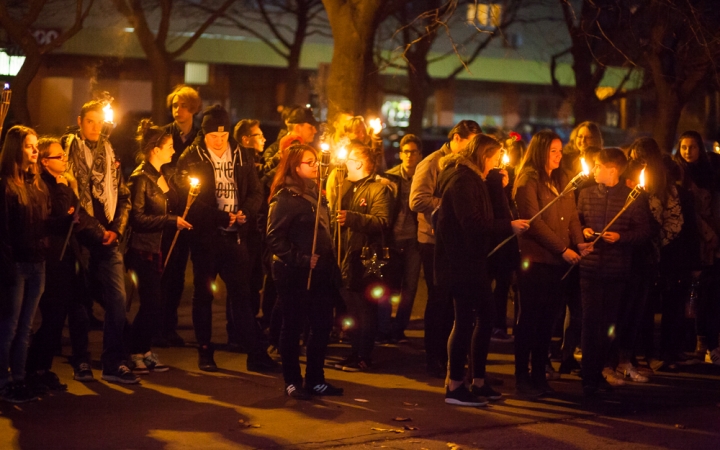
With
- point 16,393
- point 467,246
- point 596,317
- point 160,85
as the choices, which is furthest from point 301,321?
point 160,85

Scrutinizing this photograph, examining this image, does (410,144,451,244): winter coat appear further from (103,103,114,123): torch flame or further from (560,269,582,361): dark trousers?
(103,103,114,123): torch flame

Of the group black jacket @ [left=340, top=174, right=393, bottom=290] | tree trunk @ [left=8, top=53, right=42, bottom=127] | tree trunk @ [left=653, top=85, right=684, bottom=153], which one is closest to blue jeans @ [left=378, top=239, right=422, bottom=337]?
black jacket @ [left=340, top=174, right=393, bottom=290]

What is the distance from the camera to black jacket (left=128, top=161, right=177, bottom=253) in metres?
8.44

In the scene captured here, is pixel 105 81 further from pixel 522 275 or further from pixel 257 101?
pixel 522 275

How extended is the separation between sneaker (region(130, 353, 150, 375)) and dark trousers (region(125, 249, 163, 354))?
53 mm

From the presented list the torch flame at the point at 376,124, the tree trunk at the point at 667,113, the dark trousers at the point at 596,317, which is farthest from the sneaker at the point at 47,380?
the tree trunk at the point at 667,113

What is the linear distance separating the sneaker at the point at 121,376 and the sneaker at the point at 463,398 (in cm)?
239

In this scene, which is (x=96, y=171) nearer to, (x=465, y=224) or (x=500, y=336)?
(x=465, y=224)

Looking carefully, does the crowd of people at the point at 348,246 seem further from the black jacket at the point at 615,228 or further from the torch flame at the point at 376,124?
the torch flame at the point at 376,124

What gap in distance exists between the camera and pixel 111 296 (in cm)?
809

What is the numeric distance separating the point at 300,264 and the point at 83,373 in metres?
1.95

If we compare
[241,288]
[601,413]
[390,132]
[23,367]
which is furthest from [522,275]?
[390,132]

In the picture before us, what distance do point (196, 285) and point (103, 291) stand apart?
2.79ft

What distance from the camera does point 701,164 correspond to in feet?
32.1
